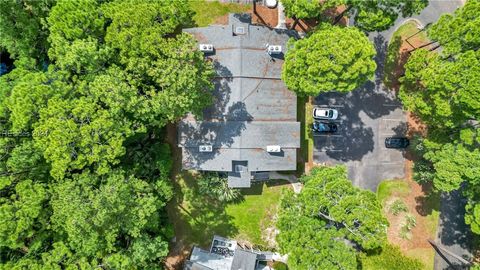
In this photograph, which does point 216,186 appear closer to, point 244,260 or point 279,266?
point 244,260

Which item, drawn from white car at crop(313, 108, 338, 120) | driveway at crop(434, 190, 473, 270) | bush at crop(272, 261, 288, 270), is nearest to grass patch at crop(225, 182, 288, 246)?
bush at crop(272, 261, 288, 270)

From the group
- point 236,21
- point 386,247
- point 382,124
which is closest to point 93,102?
point 236,21

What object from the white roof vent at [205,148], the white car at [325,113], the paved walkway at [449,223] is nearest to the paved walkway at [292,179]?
the white car at [325,113]

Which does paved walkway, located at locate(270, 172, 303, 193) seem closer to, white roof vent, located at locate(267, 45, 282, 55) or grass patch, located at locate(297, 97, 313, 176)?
grass patch, located at locate(297, 97, 313, 176)

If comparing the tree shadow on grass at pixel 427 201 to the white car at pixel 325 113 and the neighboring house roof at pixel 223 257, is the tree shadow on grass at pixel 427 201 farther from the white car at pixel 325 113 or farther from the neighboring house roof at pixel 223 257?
the neighboring house roof at pixel 223 257

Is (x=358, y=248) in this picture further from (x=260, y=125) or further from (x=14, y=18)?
(x=14, y=18)

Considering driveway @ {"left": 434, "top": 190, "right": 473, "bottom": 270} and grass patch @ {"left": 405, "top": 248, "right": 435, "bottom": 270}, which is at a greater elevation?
driveway @ {"left": 434, "top": 190, "right": 473, "bottom": 270}

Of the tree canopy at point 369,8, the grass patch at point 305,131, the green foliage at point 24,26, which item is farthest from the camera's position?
the grass patch at point 305,131
